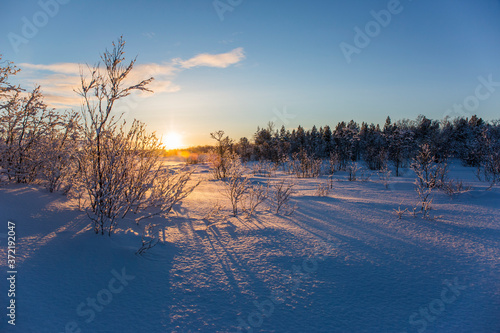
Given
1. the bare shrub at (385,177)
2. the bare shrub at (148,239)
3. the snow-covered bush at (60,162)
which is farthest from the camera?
the bare shrub at (385,177)

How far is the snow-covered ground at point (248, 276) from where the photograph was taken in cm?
185

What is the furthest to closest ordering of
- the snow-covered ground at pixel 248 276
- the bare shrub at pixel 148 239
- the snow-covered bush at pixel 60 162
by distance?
the snow-covered bush at pixel 60 162
the bare shrub at pixel 148 239
the snow-covered ground at pixel 248 276

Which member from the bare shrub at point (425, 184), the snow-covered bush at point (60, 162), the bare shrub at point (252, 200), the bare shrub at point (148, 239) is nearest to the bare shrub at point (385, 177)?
the bare shrub at point (425, 184)

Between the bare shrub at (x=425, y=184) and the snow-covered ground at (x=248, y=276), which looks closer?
the snow-covered ground at (x=248, y=276)

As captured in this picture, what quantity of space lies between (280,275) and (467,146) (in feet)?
123

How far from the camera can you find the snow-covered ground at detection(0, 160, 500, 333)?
1851mm

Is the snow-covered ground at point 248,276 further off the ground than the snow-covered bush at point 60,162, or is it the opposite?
the snow-covered bush at point 60,162

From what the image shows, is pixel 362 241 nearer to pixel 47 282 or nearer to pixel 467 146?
pixel 47 282

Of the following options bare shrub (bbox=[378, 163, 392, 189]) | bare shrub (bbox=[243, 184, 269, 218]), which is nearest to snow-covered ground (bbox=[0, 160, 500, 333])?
bare shrub (bbox=[243, 184, 269, 218])

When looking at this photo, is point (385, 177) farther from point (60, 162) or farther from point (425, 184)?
point (60, 162)

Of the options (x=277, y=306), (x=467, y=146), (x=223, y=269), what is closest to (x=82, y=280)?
(x=223, y=269)

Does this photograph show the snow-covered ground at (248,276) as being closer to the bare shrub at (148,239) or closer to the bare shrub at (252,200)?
the bare shrub at (148,239)

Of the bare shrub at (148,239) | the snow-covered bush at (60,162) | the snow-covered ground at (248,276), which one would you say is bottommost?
the snow-covered ground at (248,276)

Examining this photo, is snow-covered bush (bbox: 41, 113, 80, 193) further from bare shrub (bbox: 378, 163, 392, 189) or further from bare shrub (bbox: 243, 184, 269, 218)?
bare shrub (bbox: 378, 163, 392, 189)
